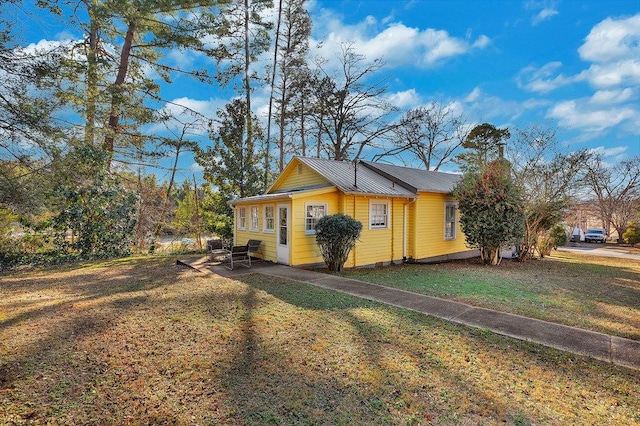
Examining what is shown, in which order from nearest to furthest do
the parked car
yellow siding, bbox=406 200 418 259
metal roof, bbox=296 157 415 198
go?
metal roof, bbox=296 157 415 198 → yellow siding, bbox=406 200 418 259 → the parked car

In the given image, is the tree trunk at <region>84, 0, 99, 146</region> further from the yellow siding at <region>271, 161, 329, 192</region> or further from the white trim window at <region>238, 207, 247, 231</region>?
the yellow siding at <region>271, 161, 329, 192</region>

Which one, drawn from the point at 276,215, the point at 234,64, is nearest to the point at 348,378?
the point at 276,215

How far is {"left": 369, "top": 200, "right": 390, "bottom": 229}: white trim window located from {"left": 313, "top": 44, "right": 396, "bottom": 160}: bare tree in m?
13.4

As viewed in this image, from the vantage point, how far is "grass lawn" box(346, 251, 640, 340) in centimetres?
571

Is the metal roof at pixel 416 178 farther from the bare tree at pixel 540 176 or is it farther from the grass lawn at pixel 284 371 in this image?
the grass lawn at pixel 284 371

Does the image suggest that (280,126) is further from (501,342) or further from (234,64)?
(501,342)

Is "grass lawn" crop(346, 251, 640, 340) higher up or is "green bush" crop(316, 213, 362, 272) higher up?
"green bush" crop(316, 213, 362, 272)

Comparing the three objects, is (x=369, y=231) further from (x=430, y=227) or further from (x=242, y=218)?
(x=242, y=218)

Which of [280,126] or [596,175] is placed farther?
[596,175]

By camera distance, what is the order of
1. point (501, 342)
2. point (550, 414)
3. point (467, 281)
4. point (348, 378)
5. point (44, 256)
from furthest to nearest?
point (44, 256) < point (467, 281) < point (501, 342) < point (348, 378) < point (550, 414)

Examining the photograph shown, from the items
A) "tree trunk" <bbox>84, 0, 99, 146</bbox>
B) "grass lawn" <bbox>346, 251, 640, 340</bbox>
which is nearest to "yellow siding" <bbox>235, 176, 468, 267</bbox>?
"grass lawn" <bbox>346, 251, 640, 340</bbox>

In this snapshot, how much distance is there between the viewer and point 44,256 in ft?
39.7

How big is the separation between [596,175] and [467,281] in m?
28.2

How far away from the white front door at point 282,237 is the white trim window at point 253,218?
5.78ft
